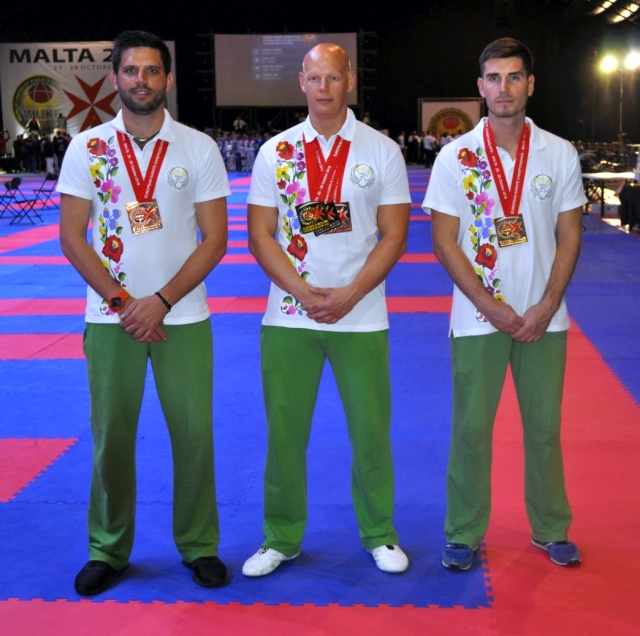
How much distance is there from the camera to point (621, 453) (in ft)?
14.5

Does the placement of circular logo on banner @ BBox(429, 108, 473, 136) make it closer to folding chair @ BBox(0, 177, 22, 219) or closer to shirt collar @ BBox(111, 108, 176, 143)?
folding chair @ BBox(0, 177, 22, 219)

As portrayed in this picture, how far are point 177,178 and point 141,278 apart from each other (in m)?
0.37

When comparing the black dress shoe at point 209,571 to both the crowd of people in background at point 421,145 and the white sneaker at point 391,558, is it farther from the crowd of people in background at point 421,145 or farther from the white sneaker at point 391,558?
the crowd of people in background at point 421,145

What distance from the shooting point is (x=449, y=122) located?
32.3 metres

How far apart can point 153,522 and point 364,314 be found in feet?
4.30

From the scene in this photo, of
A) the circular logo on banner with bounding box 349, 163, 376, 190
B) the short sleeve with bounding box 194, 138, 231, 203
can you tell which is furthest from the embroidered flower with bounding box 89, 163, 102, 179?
the circular logo on banner with bounding box 349, 163, 376, 190

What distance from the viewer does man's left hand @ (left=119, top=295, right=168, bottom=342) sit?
119 inches

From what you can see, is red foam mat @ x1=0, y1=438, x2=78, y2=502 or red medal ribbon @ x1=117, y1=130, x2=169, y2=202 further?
red foam mat @ x1=0, y1=438, x2=78, y2=502

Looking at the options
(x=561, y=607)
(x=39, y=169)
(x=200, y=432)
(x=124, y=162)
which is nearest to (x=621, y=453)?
(x=561, y=607)

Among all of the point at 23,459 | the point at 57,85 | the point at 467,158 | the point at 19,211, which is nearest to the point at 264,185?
the point at 467,158

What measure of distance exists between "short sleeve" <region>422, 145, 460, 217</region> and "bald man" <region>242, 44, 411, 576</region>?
4.0 inches

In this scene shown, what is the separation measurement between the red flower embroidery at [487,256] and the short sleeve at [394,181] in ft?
1.08

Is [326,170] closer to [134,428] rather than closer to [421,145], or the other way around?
[134,428]

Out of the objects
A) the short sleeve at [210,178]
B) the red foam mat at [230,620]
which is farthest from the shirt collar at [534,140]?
the red foam mat at [230,620]
